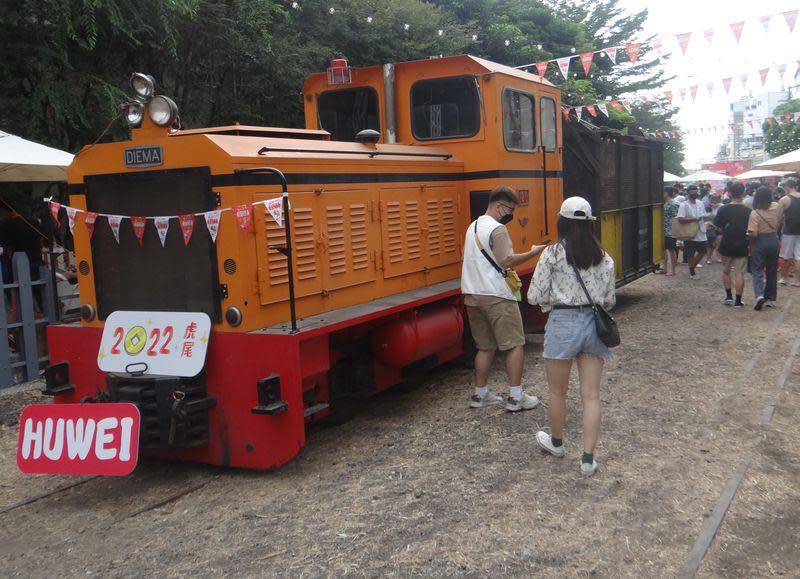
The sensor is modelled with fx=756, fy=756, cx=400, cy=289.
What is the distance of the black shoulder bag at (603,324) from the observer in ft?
15.3

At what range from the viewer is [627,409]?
618 cm

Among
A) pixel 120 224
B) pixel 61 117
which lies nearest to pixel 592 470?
pixel 120 224

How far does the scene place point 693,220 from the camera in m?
14.5

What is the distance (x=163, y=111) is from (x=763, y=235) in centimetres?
852

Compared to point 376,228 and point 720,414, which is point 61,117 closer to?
point 376,228

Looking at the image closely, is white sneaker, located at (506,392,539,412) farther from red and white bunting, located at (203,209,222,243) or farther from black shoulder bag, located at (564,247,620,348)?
red and white bunting, located at (203,209,222,243)

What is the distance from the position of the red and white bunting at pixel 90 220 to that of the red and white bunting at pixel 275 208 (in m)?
1.42

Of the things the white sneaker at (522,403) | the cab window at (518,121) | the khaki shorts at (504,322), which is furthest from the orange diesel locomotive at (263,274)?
the white sneaker at (522,403)

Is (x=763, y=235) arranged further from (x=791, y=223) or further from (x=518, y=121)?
(x=518, y=121)

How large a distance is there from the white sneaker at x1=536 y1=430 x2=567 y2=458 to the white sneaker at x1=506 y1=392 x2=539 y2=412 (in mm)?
899

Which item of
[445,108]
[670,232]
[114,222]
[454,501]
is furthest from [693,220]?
[114,222]

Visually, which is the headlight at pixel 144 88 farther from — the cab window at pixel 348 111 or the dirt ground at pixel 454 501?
the cab window at pixel 348 111

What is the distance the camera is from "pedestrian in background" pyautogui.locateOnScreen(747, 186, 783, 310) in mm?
10320

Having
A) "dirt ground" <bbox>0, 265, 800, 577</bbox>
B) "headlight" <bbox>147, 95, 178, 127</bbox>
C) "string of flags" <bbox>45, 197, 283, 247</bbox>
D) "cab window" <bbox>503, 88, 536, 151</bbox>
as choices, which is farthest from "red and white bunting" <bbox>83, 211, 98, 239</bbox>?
"cab window" <bbox>503, 88, 536, 151</bbox>
